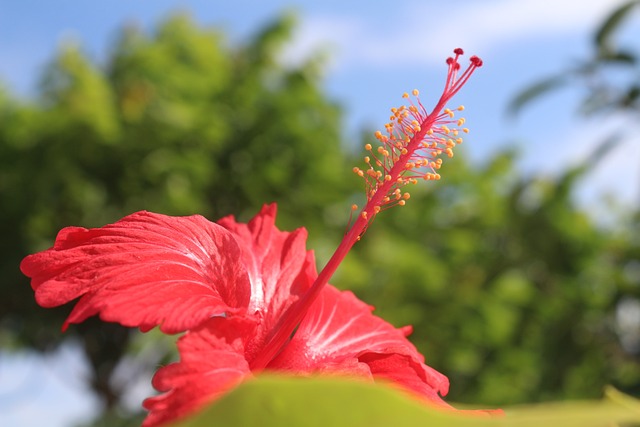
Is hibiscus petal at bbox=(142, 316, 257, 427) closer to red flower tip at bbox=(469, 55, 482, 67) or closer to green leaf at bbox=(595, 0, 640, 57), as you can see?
red flower tip at bbox=(469, 55, 482, 67)

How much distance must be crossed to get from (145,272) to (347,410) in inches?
21.0

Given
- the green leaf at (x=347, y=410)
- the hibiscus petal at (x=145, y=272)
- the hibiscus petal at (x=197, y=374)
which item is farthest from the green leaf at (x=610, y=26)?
the green leaf at (x=347, y=410)

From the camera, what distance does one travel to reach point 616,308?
33.3 feet

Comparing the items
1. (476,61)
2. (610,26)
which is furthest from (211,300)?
(610,26)

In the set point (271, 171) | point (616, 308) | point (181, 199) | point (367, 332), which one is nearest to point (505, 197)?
point (616, 308)

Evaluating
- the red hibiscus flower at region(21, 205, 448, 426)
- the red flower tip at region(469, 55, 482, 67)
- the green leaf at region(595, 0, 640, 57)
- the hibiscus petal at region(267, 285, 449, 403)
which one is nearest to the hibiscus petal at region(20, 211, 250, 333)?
the red hibiscus flower at region(21, 205, 448, 426)

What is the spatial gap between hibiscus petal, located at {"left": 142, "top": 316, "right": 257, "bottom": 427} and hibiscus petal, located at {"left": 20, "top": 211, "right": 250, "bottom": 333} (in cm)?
2

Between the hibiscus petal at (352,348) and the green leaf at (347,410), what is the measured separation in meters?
0.51

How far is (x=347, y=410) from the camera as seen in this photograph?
301mm

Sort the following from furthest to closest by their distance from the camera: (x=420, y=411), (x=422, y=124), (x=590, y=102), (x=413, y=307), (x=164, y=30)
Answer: (x=164, y=30) < (x=413, y=307) < (x=590, y=102) < (x=422, y=124) < (x=420, y=411)

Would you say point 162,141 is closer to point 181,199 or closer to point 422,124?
point 181,199

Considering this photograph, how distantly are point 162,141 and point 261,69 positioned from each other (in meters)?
1.99

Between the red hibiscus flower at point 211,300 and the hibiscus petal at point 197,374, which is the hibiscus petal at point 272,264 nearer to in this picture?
the red hibiscus flower at point 211,300

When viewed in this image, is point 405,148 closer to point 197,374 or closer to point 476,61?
point 476,61
